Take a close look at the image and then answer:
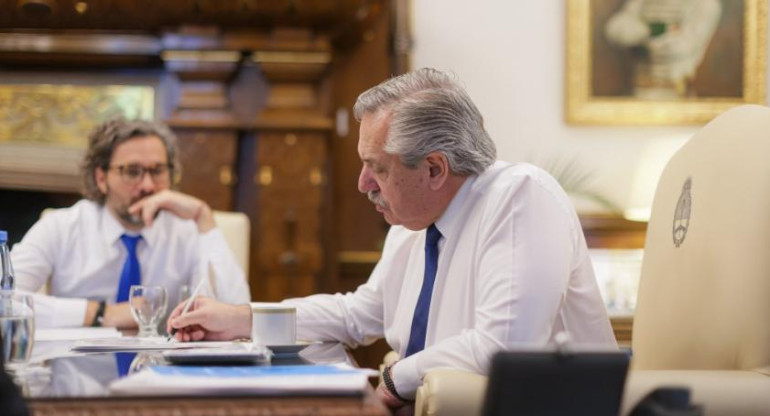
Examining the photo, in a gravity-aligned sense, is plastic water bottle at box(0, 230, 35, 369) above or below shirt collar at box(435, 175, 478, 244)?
below

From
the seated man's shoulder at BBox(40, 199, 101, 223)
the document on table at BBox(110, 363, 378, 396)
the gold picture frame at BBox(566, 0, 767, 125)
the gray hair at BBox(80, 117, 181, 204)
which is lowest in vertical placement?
the document on table at BBox(110, 363, 378, 396)

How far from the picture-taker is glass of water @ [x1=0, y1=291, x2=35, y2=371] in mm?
1748

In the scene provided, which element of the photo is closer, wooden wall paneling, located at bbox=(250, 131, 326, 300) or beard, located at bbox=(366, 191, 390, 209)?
beard, located at bbox=(366, 191, 390, 209)

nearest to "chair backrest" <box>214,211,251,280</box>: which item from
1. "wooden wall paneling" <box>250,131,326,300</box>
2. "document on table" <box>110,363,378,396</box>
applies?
"wooden wall paneling" <box>250,131,326,300</box>

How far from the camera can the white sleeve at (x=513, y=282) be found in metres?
1.87

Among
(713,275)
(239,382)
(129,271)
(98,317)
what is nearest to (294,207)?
(129,271)

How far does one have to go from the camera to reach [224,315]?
2240mm

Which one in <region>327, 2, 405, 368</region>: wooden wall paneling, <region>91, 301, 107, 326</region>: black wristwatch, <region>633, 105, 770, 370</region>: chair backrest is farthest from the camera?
<region>327, 2, 405, 368</region>: wooden wall paneling

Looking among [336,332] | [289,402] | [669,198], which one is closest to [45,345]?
[336,332]

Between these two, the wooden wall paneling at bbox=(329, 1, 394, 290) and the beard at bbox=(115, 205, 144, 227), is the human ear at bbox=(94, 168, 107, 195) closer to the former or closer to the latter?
the beard at bbox=(115, 205, 144, 227)

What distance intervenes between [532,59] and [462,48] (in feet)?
1.15

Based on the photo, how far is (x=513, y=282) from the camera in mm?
1931

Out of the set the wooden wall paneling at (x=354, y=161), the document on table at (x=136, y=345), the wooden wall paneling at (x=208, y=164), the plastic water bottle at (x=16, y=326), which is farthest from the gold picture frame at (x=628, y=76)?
the plastic water bottle at (x=16, y=326)

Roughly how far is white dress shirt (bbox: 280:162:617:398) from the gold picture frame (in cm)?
291
